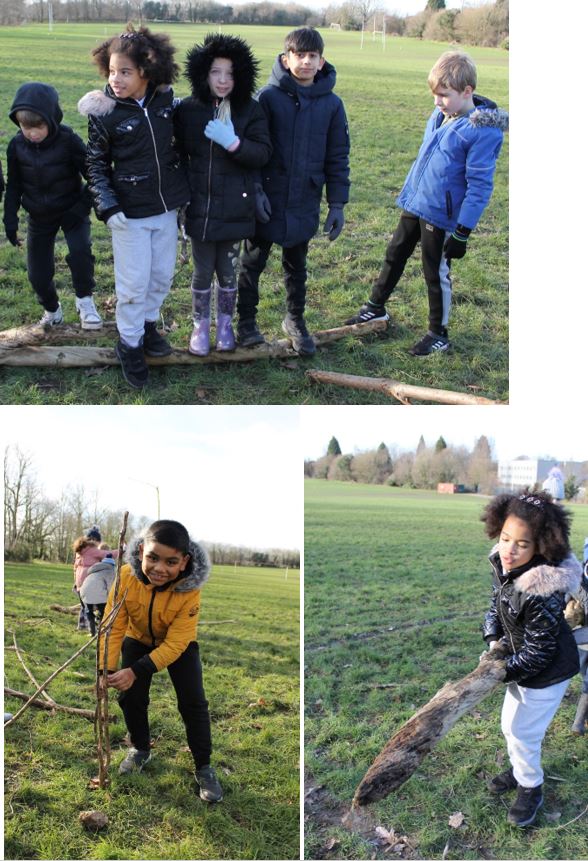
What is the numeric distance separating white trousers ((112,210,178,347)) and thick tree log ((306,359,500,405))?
3.40 feet

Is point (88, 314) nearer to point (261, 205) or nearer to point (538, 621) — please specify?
point (261, 205)

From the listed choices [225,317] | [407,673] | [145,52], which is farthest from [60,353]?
[407,673]

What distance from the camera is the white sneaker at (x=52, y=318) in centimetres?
456

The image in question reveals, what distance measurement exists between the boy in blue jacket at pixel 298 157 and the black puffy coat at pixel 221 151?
14 cm

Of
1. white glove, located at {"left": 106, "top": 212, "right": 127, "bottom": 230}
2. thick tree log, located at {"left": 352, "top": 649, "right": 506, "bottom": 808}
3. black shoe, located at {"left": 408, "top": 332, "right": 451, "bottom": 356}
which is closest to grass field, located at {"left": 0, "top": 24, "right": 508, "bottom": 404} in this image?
black shoe, located at {"left": 408, "top": 332, "right": 451, "bottom": 356}

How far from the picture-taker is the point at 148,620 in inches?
127

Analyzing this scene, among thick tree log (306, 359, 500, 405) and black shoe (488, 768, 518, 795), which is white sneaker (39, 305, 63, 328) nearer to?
thick tree log (306, 359, 500, 405)

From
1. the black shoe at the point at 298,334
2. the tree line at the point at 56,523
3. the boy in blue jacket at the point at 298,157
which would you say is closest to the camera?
the tree line at the point at 56,523

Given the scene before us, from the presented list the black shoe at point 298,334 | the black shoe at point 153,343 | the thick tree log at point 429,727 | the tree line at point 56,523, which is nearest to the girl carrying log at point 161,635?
the tree line at point 56,523

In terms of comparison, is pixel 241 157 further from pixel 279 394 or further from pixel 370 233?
pixel 370 233

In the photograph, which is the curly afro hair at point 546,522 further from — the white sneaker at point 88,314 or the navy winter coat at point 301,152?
the white sneaker at point 88,314

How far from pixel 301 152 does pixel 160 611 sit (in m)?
2.37

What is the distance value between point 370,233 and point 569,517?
4.26 m

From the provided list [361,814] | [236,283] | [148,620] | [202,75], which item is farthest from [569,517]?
[202,75]
